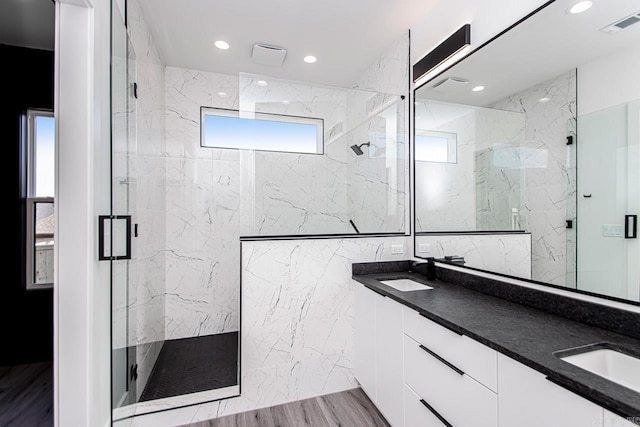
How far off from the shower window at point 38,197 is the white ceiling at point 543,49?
3.28 metres

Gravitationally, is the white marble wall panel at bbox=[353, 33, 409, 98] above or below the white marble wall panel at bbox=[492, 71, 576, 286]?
above

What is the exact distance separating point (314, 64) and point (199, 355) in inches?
113

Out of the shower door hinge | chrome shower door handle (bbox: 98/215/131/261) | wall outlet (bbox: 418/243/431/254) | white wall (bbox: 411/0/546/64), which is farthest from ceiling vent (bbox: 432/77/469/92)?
the shower door hinge

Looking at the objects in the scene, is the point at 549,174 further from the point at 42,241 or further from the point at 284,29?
the point at 42,241

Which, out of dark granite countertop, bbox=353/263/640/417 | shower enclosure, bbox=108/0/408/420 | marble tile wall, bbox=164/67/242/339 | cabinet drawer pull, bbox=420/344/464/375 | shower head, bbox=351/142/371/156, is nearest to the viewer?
dark granite countertop, bbox=353/263/640/417

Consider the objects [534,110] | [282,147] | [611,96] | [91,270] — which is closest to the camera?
[611,96]

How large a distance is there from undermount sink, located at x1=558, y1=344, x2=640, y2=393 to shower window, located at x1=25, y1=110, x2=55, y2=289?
11.4ft

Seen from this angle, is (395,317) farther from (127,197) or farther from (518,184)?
(127,197)

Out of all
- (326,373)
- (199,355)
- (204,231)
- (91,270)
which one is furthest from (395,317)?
(204,231)

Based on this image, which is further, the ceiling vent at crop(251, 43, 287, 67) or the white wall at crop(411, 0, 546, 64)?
the ceiling vent at crop(251, 43, 287, 67)

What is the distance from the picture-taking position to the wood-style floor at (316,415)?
6.14ft

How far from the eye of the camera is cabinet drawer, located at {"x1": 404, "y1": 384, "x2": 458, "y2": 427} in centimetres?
136

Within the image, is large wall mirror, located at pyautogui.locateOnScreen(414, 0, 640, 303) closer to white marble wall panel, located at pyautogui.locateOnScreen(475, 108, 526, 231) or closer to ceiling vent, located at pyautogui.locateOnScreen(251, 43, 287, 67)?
white marble wall panel, located at pyautogui.locateOnScreen(475, 108, 526, 231)

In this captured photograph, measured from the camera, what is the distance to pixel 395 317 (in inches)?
65.7
